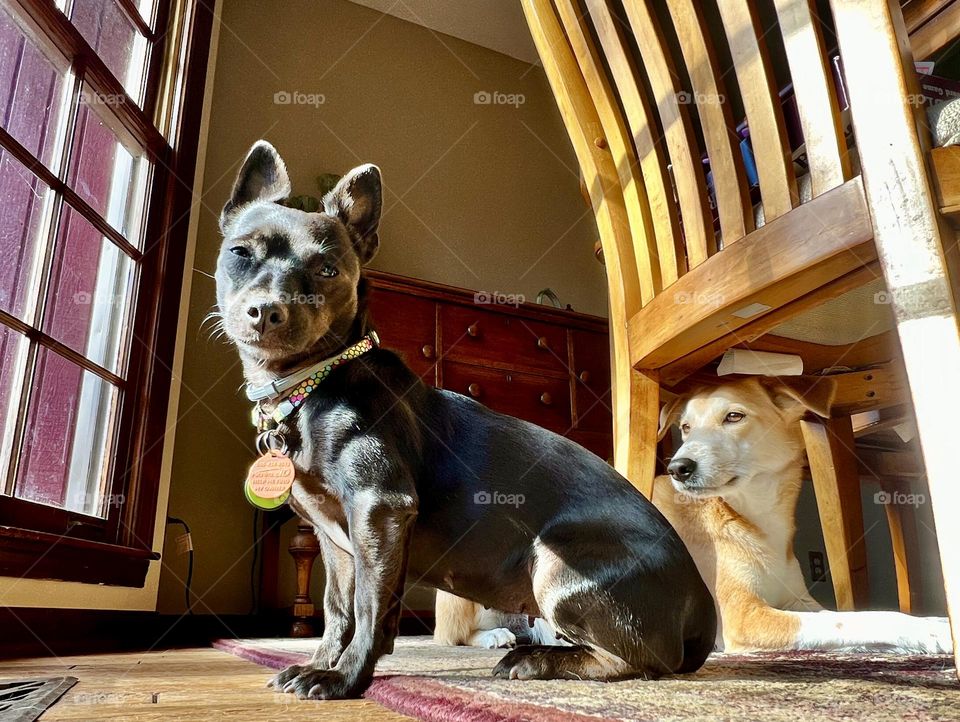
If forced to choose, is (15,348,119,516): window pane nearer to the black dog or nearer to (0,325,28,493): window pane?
(0,325,28,493): window pane

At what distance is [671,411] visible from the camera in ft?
4.86

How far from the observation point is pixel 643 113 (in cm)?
111

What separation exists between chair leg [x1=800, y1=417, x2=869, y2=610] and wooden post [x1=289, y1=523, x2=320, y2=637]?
1.41m

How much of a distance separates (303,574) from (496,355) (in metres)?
0.95

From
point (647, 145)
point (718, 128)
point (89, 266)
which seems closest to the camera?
point (718, 128)

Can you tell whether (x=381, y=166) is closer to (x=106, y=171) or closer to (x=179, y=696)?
(x=106, y=171)

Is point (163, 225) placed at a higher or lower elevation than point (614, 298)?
higher

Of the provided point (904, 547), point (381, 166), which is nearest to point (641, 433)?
point (904, 547)

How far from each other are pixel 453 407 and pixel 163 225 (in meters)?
1.75

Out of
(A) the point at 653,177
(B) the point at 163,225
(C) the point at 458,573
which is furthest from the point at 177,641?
(A) the point at 653,177

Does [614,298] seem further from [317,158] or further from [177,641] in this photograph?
[317,158]

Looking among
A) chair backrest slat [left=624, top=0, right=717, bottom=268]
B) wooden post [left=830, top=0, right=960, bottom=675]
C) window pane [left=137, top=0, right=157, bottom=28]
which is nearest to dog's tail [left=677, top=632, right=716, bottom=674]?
wooden post [left=830, top=0, right=960, bottom=675]

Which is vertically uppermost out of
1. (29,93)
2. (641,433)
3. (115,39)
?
(115,39)

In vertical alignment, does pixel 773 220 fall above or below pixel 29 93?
below
